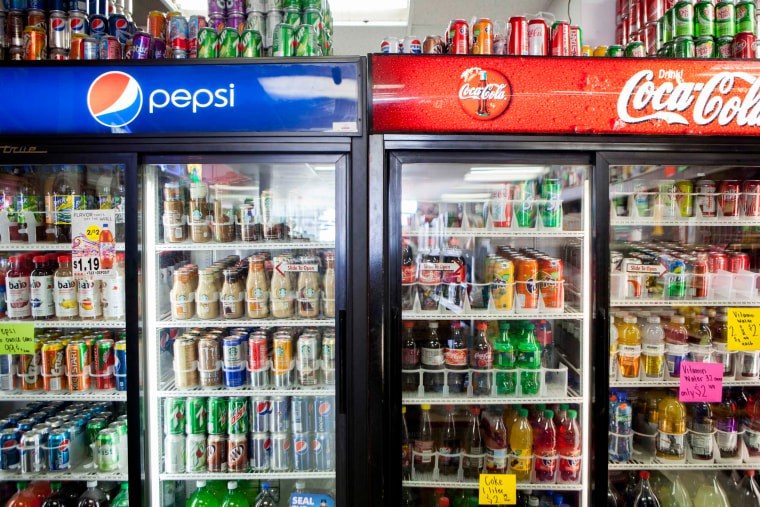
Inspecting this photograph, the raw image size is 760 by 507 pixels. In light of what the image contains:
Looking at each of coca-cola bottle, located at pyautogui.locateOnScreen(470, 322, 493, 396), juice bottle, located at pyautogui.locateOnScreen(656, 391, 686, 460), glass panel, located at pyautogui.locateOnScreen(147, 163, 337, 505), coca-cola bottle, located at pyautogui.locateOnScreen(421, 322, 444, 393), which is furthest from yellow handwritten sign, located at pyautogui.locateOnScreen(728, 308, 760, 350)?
glass panel, located at pyautogui.locateOnScreen(147, 163, 337, 505)

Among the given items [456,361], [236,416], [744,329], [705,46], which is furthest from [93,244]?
[744,329]

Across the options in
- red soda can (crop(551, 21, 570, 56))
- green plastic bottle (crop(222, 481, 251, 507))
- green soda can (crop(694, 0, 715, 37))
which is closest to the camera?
red soda can (crop(551, 21, 570, 56))

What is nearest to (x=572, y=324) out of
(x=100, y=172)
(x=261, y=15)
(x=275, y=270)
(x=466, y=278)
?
(x=466, y=278)

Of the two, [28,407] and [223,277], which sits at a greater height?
[223,277]

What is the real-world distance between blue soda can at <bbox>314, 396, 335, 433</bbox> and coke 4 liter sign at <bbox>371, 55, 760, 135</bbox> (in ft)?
4.27

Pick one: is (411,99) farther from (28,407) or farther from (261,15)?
(28,407)

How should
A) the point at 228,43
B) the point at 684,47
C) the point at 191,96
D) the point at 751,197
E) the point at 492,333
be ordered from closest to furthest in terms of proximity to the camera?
the point at 191,96, the point at 228,43, the point at 684,47, the point at 751,197, the point at 492,333

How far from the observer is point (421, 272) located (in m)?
2.09

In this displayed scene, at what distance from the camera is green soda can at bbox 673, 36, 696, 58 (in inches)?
76.9

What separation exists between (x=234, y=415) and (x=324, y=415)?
418 millimetres

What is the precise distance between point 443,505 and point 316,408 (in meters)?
0.80

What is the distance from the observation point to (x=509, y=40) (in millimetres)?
1882

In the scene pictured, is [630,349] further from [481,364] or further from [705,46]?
[705,46]

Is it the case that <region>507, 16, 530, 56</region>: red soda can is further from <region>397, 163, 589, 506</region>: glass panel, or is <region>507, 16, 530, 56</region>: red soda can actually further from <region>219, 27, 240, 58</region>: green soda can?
<region>219, 27, 240, 58</region>: green soda can
